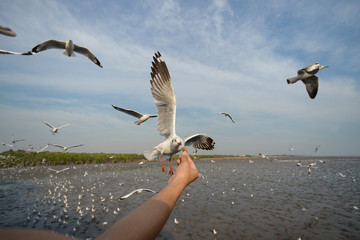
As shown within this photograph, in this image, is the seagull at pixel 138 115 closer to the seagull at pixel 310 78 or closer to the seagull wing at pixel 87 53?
the seagull wing at pixel 87 53

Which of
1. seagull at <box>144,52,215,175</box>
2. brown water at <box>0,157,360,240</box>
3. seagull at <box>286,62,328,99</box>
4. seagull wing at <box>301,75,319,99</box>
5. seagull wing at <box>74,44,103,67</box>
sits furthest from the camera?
seagull wing at <box>74,44,103,67</box>

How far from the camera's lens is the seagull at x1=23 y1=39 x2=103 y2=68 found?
7.31 m

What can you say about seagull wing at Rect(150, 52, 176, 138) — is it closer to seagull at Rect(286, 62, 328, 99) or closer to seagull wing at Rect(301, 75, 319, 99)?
seagull at Rect(286, 62, 328, 99)

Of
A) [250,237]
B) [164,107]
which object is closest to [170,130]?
[164,107]

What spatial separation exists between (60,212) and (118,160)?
34400 millimetres

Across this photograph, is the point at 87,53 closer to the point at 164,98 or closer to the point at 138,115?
the point at 138,115

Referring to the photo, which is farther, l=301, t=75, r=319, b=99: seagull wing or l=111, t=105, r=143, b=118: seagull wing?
l=111, t=105, r=143, b=118: seagull wing

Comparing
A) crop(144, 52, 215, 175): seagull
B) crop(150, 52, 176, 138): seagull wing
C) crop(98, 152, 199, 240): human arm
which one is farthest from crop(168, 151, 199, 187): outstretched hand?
crop(150, 52, 176, 138): seagull wing

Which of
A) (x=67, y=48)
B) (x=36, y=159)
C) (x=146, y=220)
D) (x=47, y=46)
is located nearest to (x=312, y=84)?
(x=146, y=220)

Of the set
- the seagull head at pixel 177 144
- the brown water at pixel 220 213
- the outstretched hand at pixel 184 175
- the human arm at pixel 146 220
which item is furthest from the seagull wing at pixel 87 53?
the human arm at pixel 146 220

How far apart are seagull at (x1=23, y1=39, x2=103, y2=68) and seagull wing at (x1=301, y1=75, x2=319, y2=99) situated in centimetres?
719

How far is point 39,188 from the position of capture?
1522 centimetres

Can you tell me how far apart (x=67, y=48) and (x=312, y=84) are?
816 centimetres

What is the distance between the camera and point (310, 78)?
18.7 ft
